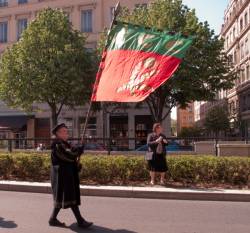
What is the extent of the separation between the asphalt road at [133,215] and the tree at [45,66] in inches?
1023

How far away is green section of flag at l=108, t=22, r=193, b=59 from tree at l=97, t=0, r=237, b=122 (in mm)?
25757

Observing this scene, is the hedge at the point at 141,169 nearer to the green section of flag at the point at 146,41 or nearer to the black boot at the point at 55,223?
the black boot at the point at 55,223

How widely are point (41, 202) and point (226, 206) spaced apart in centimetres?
390

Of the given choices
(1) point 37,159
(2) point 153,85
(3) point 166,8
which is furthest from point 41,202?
(3) point 166,8

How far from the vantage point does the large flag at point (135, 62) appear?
24.5 feet

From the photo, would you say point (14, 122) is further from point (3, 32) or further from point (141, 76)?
point (141, 76)

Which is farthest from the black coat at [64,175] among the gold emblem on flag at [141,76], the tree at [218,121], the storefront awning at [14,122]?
the tree at [218,121]

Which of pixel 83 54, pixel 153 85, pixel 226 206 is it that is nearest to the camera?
pixel 153 85

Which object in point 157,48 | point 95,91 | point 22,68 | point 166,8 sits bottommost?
point 95,91

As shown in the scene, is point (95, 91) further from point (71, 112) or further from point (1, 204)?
point (71, 112)

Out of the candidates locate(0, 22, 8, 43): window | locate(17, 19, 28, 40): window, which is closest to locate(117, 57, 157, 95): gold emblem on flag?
locate(17, 19, 28, 40): window

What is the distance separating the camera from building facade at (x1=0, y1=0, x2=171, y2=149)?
45344 millimetres

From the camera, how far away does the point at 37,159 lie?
43.7ft

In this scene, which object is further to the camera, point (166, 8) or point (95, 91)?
point (166, 8)
